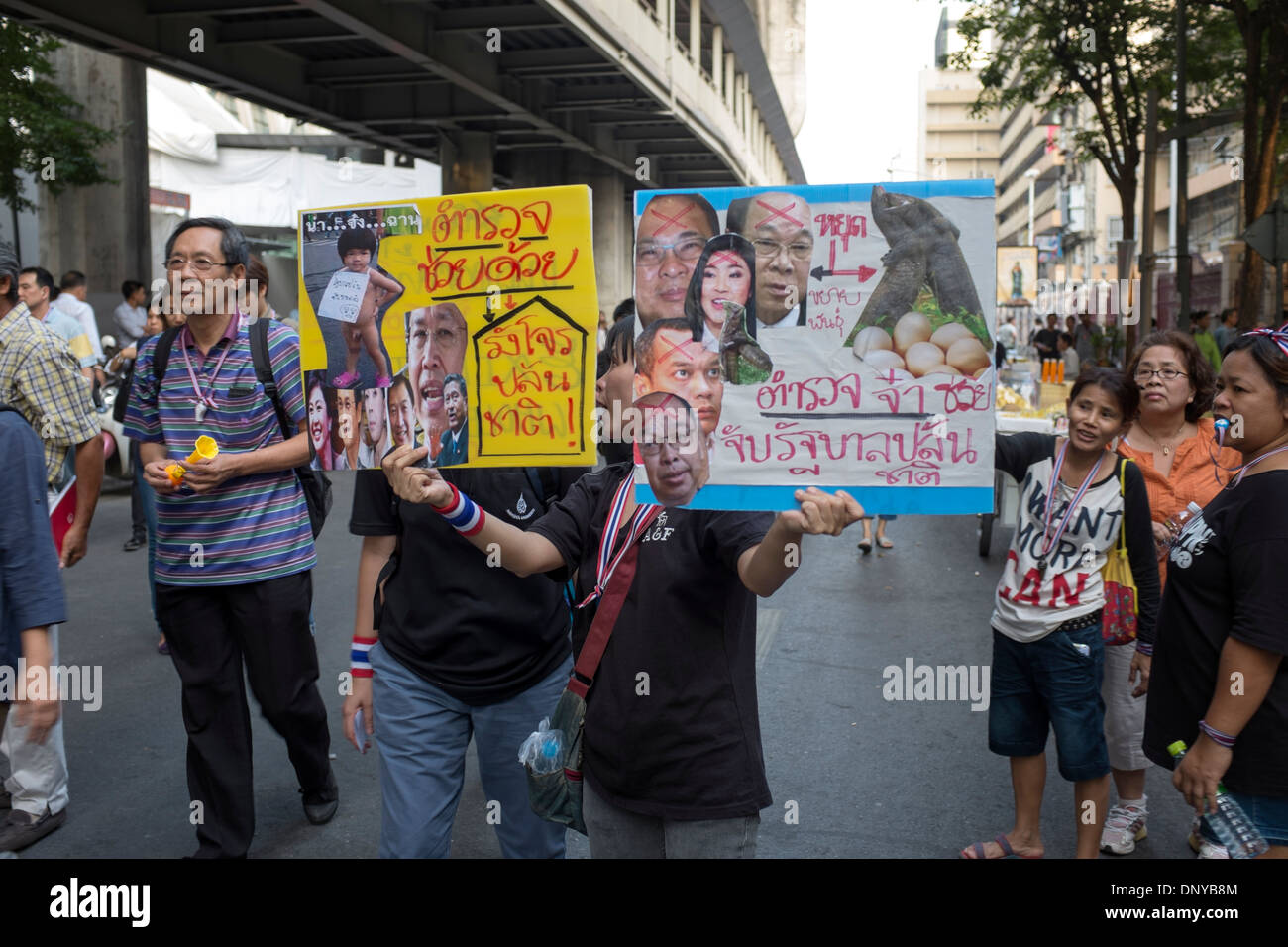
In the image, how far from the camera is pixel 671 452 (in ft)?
8.62

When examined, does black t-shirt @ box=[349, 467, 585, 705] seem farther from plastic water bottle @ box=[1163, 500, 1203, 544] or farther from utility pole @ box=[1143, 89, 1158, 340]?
utility pole @ box=[1143, 89, 1158, 340]

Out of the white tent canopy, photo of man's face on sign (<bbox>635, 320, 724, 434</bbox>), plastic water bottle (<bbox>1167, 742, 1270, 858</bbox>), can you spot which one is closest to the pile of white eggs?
photo of man's face on sign (<bbox>635, 320, 724, 434</bbox>)

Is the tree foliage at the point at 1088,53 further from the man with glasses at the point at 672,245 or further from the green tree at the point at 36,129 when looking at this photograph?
the man with glasses at the point at 672,245

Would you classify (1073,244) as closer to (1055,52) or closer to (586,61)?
(1055,52)

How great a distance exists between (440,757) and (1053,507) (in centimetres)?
231

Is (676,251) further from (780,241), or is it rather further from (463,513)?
(463,513)

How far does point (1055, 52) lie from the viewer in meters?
22.5

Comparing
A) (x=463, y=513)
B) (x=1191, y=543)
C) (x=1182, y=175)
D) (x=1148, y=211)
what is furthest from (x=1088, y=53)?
(x=463, y=513)

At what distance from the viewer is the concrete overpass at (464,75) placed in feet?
47.9

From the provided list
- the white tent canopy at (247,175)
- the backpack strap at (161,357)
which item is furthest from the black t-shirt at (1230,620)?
the white tent canopy at (247,175)

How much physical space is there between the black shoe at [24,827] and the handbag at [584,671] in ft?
8.94

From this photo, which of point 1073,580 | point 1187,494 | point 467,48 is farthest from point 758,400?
point 467,48
